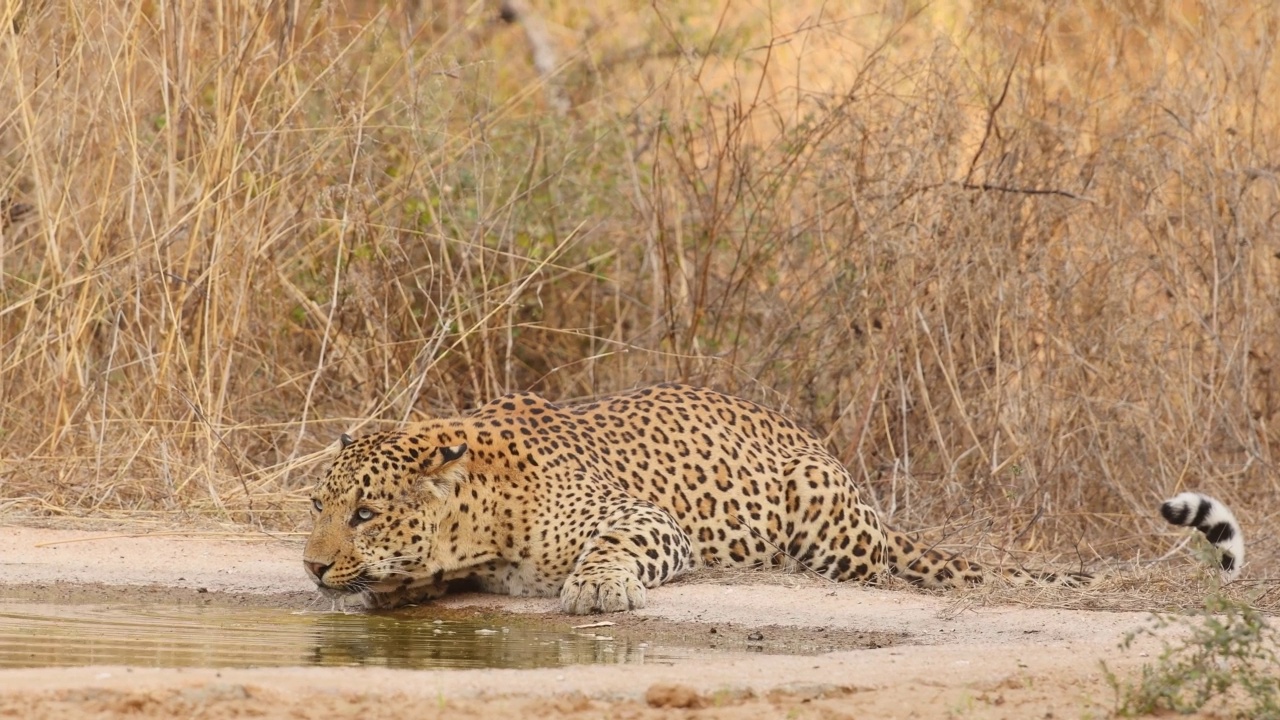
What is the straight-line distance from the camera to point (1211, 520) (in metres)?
6.42

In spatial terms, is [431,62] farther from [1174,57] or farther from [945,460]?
[1174,57]

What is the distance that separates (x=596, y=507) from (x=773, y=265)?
2.93 meters

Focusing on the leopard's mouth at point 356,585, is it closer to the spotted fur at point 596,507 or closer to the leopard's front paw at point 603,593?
the spotted fur at point 596,507

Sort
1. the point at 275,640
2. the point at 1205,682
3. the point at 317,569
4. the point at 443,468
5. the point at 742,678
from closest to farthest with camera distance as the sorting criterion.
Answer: the point at 1205,682 < the point at 742,678 < the point at 275,640 < the point at 317,569 < the point at 443,468

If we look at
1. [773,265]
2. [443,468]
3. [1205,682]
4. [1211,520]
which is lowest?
[1205,682]

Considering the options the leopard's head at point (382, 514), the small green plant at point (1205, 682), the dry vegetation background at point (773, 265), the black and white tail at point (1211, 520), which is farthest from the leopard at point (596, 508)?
the small green plant at point (1205, 682)

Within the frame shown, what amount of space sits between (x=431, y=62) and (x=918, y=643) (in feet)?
14.5

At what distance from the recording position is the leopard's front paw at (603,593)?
6492 mm

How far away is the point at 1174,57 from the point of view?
9.59 meters

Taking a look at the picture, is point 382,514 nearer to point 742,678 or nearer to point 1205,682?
point 742,678

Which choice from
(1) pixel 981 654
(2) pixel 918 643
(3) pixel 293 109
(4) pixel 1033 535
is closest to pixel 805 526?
(4) pixel 1033 535

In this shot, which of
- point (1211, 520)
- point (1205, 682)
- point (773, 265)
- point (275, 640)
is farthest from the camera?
point (773, 265)

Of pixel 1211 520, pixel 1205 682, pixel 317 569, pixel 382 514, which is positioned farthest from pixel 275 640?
pixel 1211 520

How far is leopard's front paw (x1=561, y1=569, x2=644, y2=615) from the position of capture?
6.49 m
